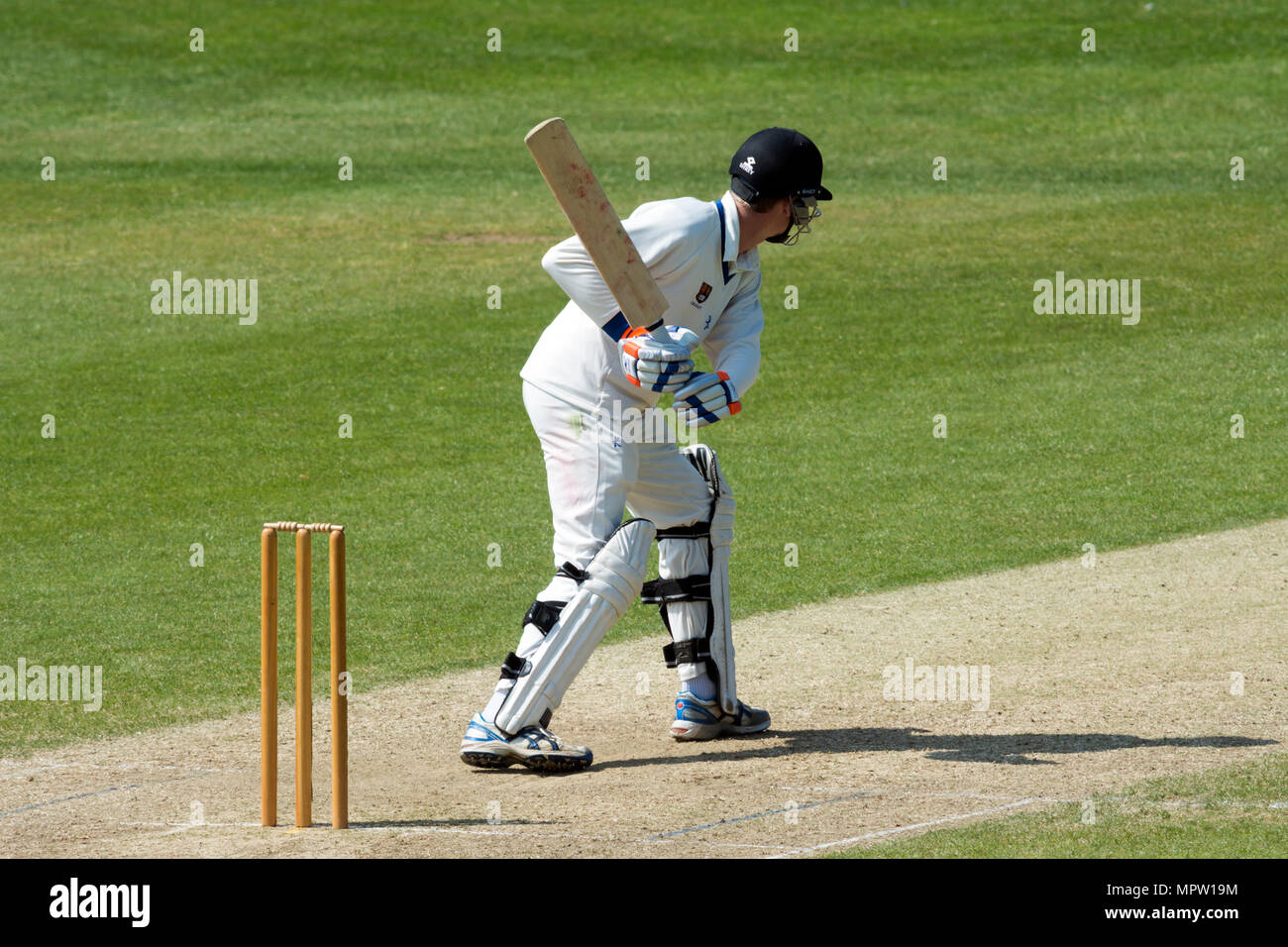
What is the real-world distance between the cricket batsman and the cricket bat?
14 cm

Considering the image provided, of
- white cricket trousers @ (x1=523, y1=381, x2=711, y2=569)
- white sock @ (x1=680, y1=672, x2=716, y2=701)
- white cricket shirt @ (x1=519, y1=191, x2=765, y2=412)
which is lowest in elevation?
white sock @ (x1=680, y1=672, x2=716, y2=701)

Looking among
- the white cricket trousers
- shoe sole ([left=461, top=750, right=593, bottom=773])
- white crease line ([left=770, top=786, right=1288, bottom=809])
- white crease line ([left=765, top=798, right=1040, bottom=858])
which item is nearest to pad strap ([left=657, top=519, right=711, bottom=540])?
the white cricket trousers

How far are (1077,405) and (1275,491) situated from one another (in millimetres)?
2343

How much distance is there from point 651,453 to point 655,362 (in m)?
0.71

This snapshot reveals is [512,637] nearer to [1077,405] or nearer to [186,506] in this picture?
[186,506]

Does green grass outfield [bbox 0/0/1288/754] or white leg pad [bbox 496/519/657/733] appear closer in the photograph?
white leg pad [bbox 496/519/657/733]

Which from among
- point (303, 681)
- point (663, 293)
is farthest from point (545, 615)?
point (663, 293)

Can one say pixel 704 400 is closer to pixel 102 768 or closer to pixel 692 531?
pixel 692 531

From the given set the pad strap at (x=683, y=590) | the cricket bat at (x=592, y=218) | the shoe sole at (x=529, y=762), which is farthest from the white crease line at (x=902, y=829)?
the cricket bat at (x=592, y=218)

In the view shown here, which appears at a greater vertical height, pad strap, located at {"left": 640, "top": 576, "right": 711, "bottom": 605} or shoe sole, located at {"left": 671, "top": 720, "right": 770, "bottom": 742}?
pad strap, located at {"left": 640, "top": 576, "right": 711, "bottom": 605}

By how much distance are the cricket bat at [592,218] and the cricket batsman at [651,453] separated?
144 millimetres

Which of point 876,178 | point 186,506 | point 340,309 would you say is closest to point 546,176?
point 186,506

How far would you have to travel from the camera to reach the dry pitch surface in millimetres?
5652

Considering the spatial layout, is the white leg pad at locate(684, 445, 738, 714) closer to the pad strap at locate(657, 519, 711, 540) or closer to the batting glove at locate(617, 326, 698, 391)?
the pad strap at locate(657, 519, 711, 540)
